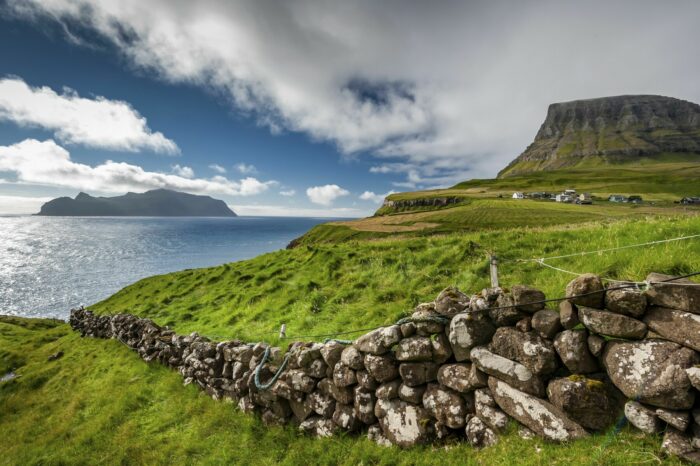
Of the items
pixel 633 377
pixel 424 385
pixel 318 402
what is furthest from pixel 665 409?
pixel 318 402

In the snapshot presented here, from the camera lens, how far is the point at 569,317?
460cm

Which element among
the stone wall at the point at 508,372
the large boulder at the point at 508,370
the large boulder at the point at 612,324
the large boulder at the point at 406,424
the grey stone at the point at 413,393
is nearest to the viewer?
the stone wall at the point at 508,372

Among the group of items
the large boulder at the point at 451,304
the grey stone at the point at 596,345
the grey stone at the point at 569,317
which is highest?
the grey stone at the point at 569,317

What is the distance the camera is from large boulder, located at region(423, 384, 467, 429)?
5.46 metres

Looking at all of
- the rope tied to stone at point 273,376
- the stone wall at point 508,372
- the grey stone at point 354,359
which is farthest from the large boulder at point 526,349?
the rope tied to stone at point 273,376

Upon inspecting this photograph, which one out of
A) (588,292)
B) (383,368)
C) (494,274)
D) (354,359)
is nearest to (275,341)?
(354,359)

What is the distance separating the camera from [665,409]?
3.72 m

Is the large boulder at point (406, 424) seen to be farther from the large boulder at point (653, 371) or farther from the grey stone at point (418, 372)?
the large boulder at point (653, 371)

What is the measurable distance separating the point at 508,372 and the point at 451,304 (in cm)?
148

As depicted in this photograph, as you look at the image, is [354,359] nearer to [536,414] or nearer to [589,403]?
[536,414]

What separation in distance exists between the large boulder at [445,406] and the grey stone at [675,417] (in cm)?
270

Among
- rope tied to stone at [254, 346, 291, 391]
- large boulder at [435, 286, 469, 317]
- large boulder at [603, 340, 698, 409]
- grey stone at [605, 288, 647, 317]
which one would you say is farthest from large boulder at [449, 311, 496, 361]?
rope tied to stone at [254, 346, 291, 391]

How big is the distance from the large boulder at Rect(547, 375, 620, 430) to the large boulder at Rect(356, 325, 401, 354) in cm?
289

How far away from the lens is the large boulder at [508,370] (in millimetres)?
4746
